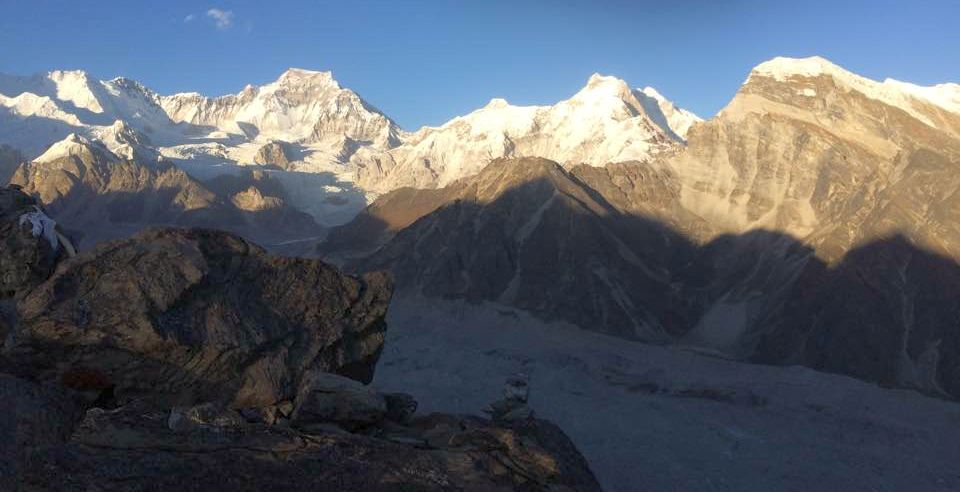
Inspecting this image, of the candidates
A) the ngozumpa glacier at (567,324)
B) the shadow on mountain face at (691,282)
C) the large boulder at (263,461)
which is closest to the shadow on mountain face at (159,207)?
the ngozumpa glacier at (567,324)

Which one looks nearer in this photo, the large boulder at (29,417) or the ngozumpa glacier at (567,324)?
the large boulder at (29,417)

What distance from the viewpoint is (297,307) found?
2155 centimetres

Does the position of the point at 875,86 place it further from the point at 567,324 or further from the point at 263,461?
the point at 263,461

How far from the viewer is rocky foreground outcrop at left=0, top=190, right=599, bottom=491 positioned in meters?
12.8

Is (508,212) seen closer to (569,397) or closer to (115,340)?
(569,397)

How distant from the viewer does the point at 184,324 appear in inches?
734

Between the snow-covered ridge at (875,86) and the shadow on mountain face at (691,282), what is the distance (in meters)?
25.5

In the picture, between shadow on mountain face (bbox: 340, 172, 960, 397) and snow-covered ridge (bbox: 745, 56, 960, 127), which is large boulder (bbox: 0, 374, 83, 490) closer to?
shadow on mountain face (bbox: 340, 172, 960, 397)

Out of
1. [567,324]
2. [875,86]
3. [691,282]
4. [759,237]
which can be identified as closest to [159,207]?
[567,324]

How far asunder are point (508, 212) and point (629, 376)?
4116 cm

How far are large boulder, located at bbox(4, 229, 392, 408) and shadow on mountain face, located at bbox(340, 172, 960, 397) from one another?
5673cm

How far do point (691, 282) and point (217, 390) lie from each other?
3019 inches

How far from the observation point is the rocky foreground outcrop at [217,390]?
12812 millimetres

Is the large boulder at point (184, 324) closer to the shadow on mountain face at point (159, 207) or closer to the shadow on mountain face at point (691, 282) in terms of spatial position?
the shadow on mountain face at point (691, 282)
